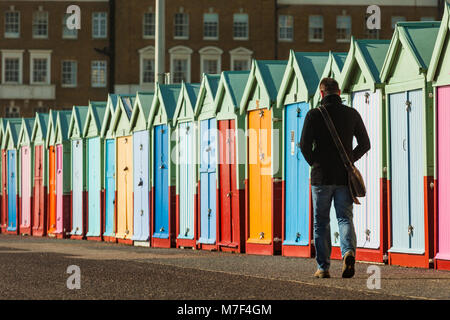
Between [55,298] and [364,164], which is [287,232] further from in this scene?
[55,298]

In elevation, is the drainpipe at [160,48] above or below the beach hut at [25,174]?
above

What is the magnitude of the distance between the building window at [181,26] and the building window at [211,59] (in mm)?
1507

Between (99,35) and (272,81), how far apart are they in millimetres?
61029

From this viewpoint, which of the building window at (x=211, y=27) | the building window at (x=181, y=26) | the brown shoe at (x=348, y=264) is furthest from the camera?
the building window at (x=211, y=27)

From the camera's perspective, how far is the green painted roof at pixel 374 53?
51.1ft

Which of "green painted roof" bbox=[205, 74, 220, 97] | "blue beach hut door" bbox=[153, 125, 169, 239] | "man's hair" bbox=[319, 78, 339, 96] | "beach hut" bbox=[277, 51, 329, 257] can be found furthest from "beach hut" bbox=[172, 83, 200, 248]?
"man's hair" bbox=[319, 78, 339, 96]

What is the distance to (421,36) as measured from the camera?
1479cm

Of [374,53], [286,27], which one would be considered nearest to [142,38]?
[286,27]

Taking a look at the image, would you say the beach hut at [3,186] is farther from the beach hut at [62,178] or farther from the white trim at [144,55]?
the white trim at [144,55]

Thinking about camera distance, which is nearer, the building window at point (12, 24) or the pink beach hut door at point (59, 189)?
the pink beach hut door at point (59, 189)

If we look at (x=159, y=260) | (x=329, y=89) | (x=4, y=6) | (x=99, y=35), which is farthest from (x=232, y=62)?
(x=329, y=89)

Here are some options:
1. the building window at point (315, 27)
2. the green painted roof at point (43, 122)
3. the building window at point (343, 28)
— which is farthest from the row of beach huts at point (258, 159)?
the building window at point (343, 28)

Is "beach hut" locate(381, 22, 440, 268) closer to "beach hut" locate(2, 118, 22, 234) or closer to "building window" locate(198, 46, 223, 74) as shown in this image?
"beach hut" locate(2, 118, 22, 234)

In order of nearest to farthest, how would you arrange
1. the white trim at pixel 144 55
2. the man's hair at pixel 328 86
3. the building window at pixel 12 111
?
the man's hair at pixel 328 86, the building window at pixel 12 111, the white trim at pixel 144 55
